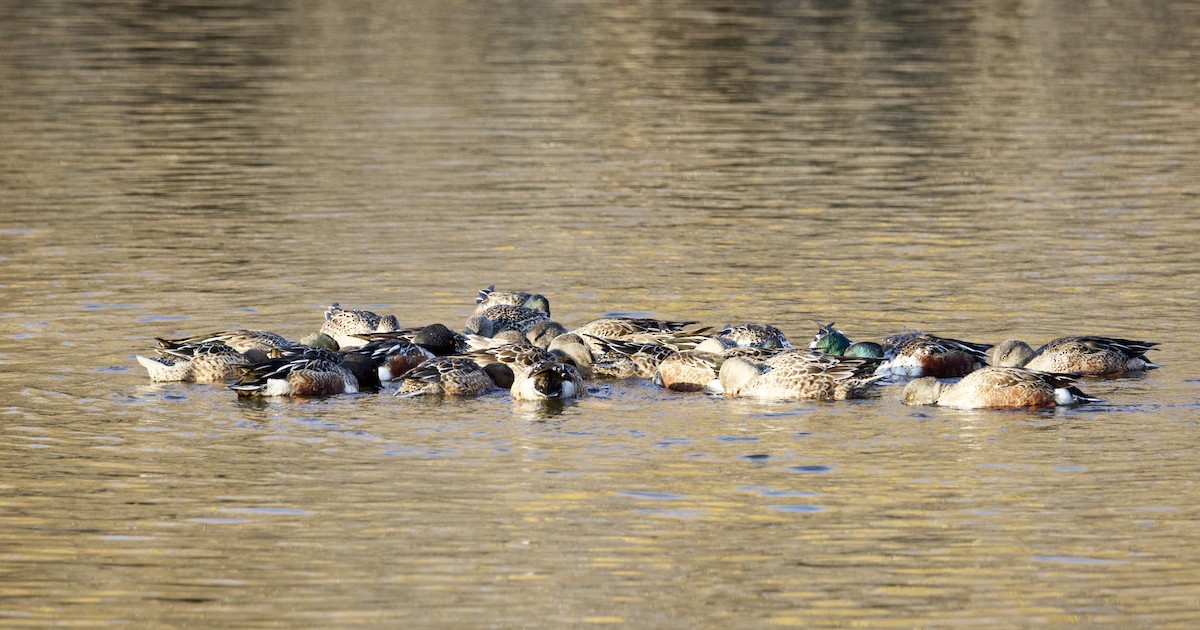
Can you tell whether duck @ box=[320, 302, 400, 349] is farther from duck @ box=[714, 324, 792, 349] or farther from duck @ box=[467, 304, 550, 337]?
duck @ box=[714, 324, 792, 349]

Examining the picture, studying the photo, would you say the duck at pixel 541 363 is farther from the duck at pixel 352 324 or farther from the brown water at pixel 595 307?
the duck at pixel 352 324

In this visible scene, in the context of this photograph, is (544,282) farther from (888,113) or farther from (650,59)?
(650,59)

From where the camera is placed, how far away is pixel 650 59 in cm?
4391

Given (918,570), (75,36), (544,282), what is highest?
(75,36)

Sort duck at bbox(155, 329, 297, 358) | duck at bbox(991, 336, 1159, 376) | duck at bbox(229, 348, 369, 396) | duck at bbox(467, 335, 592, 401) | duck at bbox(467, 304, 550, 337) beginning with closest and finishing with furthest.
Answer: duck at bbox(467, 335, 592, 401), duck at bbox(229, 348, 369, 396), duck at bbox(991, 336, 1159, 376), duck at bbox(155, 329, 297, 358), duck at bbox(467, 304, 550, 337)

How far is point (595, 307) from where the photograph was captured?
63.4 ft

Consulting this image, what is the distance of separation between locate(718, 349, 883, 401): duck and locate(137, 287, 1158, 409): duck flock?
11 mm

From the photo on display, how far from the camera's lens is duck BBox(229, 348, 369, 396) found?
15.6 metres

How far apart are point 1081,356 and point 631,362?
392 centimetres

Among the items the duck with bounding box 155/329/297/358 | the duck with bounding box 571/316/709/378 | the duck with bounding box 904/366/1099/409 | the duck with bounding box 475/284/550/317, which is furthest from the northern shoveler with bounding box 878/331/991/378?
the duck with bounding box 155/329/297/358

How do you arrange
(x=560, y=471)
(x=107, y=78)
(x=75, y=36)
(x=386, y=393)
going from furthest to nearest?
(x=75, y=36), (x=107, y=78), (x=386, y=393), (x=560, y=471)

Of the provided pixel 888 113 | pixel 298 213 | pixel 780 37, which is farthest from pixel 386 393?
pixel 780 37

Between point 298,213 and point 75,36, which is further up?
point 75,36

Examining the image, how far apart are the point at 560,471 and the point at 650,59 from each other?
31487 millimetres
